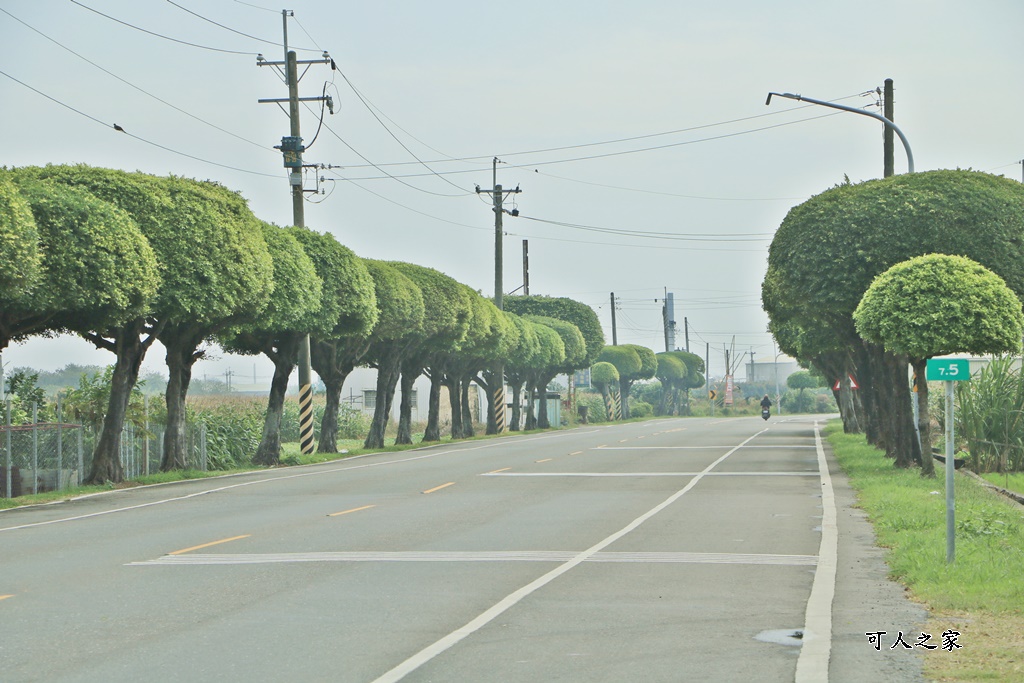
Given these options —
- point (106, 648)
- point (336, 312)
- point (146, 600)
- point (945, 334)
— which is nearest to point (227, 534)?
point (146, 600)

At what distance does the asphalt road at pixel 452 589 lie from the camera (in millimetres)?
7879

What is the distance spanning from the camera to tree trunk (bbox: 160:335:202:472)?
101 feet

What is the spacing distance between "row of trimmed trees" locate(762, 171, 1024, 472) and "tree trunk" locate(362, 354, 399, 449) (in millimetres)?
20342

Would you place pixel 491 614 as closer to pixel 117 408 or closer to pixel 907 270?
pixel 907 270

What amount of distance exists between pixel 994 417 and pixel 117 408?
18849 millimetres

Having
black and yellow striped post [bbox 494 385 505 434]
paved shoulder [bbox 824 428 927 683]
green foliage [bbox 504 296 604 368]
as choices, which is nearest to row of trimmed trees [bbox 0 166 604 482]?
paved shoulder [bbox 824 428 927 683]

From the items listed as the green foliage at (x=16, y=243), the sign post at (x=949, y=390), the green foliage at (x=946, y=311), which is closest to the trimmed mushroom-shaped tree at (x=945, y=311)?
the green foliage at (x=946, y=311)

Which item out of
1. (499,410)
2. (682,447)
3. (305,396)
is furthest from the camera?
(499,410)

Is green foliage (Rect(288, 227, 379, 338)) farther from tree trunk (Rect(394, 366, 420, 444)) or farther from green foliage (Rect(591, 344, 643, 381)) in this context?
green foliage (Rect(591, 344, 643, 381))

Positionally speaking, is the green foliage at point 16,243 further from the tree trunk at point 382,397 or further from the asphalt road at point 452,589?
the tree trunk at point 382,397

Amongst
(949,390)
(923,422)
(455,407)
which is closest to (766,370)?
(455,407)

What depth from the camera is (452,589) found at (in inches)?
428

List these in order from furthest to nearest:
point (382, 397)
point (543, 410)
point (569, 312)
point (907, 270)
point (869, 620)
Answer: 1. point (569, 312)
2. point (543, 410)
3. point (382, 397)
4. point (907, 270)
5. point (869, 620)

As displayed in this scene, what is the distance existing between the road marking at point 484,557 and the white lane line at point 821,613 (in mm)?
495
